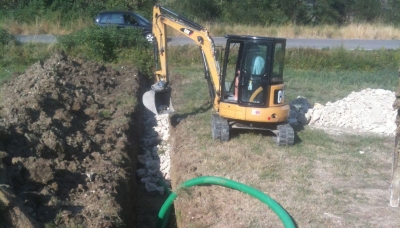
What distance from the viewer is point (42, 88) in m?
11.1

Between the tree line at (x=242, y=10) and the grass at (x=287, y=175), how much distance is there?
22.3 meters

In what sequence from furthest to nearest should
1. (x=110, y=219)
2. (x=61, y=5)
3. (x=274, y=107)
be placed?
1. (x=61, y=5)
2. (x=274, y=107)
3. (x=110, y=219)

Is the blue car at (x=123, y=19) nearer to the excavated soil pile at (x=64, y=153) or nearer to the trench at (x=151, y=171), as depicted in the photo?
the trench at (x=151, y=171)

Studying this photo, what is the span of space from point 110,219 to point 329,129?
683 cm

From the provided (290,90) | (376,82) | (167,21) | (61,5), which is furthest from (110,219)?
(61,5)

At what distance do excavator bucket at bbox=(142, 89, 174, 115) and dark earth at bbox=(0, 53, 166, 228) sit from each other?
51 cm

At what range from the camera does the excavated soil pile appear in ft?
21.8

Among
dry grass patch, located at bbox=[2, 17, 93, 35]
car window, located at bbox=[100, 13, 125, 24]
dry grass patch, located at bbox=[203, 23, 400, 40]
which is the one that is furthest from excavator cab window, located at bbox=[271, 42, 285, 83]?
dry grass patch, located at bbox=[203, 23, 400, 40]

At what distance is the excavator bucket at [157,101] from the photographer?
37.5ft

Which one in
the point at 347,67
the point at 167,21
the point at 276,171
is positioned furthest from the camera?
the point at 347,67

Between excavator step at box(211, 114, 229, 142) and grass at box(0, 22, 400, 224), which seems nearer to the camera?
grass at box(0, 22, 400, 224)

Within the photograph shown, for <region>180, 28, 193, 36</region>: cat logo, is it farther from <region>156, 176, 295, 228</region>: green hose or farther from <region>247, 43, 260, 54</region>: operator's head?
<region>156, 176, 295, 228</region>: green hose

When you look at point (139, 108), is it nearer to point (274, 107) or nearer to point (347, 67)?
point (274, 107)

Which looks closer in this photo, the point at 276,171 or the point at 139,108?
the point at 276,171
